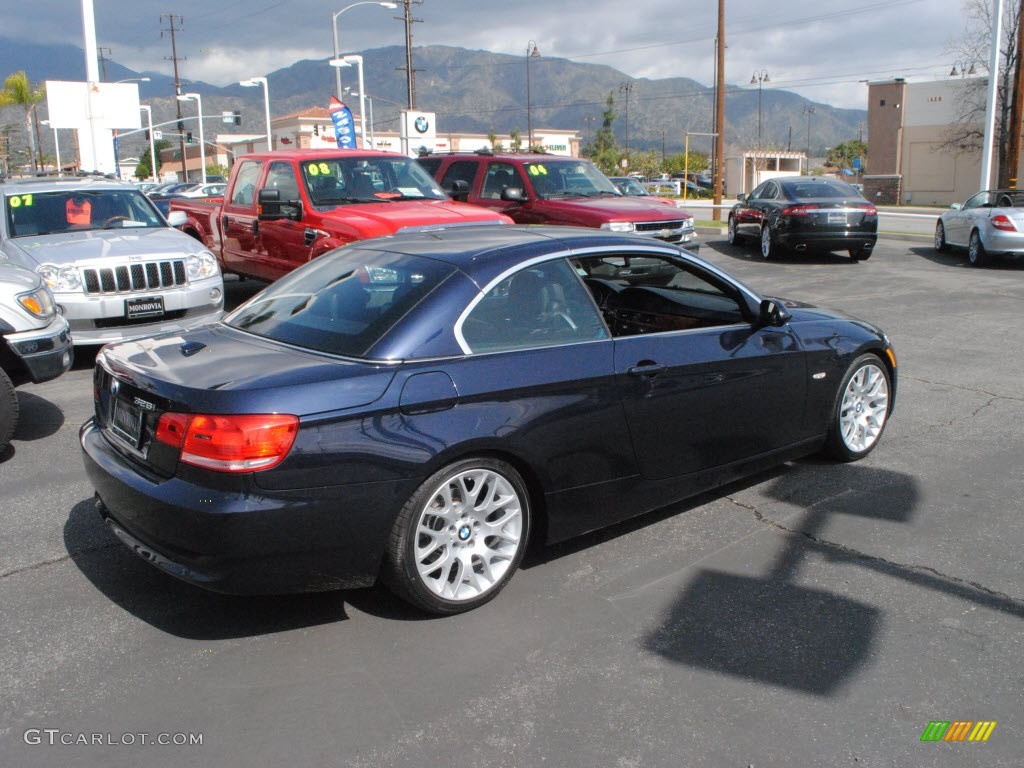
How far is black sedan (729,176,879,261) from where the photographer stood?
16516 millimetres

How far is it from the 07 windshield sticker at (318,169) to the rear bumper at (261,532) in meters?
7.57

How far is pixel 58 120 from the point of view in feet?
108

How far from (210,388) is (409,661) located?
4.23 ft

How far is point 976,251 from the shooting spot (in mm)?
16531

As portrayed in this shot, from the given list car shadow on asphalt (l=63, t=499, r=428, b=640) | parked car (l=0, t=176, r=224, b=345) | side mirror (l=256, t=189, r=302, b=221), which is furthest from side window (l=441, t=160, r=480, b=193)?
car shadow on asphalt (l=63, t=499, r=428, b=640)

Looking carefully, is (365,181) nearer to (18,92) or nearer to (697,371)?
(697,371)

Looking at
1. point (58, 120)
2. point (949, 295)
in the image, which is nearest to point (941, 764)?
point (949, 295)

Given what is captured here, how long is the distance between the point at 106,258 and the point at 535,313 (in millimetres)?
5892

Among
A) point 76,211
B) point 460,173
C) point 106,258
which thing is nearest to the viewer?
point 106,258

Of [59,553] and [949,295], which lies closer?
[59,553]

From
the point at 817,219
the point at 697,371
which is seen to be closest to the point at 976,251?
the point at 817,219

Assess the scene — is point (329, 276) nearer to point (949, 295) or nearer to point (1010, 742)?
point (1010, 742)

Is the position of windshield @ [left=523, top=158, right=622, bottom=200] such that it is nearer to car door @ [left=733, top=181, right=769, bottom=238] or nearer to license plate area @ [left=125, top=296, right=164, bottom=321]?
car door @ [left=733, top=181, right=769, bottom=238]

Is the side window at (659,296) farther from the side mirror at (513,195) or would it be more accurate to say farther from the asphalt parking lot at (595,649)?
the side mirror at (513,195)
